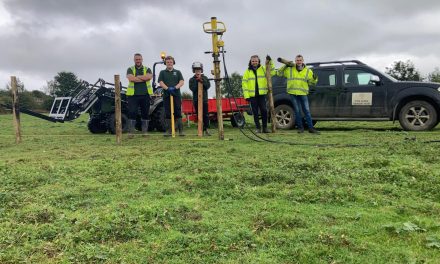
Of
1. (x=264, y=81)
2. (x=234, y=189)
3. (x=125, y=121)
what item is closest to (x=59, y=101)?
(x=125, y=121)

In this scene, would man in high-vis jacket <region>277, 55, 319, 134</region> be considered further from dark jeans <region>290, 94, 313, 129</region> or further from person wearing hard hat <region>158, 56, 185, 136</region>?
person wearing hard hat <region>158, 56, 185, 136</region>

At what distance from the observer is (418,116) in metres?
10.4

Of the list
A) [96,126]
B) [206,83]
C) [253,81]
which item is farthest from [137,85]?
[96,126]

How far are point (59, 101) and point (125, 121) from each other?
2214 mm

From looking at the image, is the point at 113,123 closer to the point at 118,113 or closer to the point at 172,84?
the point at 172,84

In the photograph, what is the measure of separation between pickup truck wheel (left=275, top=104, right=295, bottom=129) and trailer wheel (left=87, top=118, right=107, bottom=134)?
17.0ft

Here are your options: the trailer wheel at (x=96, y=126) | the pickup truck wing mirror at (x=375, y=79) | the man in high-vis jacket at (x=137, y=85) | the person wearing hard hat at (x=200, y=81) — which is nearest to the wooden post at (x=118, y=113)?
the man in high-vis jacket at (x=137, y=85)

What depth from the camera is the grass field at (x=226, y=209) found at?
2.77 m

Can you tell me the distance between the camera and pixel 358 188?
4.16 metres

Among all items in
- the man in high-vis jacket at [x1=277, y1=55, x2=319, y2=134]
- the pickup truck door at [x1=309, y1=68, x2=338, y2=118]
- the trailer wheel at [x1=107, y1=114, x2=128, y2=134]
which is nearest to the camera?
the man in high-vis jacket at [x1=277, y1=55, x2=319, y2=134]

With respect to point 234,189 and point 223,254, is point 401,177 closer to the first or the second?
point 234,189

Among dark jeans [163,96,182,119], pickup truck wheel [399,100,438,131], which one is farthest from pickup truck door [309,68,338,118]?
dark jeans [163,96,182,119]

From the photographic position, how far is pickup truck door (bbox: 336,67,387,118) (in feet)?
35.9

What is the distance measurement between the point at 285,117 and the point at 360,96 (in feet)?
6.77
